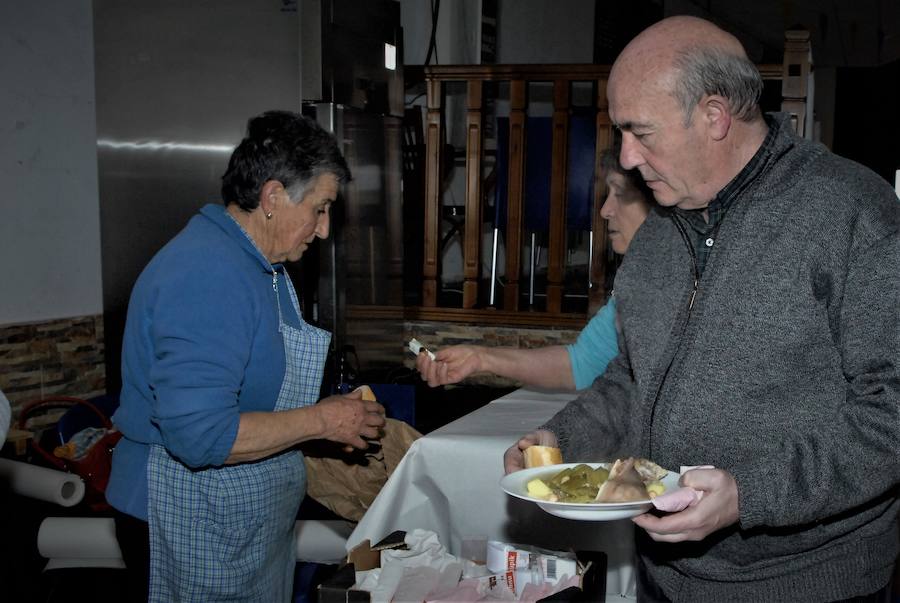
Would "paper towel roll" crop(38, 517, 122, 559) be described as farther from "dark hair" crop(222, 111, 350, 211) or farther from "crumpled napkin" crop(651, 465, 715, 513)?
"crumpled napkin" crop(651, 465, 715, 513)

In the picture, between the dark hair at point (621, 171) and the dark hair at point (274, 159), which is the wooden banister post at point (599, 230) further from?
the dark hair at point (274, 159)

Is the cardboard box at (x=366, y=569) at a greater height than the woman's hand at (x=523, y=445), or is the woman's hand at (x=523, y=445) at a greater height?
the woman's hand at (x=523, y=445)

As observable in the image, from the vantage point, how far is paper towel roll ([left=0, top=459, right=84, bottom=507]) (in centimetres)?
347

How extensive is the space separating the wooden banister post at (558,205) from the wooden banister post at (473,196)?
470mm

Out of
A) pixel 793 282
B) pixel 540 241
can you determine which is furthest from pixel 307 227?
pixel 540 241

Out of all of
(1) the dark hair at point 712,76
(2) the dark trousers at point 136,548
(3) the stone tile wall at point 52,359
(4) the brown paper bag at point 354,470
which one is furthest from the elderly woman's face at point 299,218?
(3) the stone tile wall at point 52,359

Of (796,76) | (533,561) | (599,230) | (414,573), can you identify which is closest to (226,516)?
(414,573)

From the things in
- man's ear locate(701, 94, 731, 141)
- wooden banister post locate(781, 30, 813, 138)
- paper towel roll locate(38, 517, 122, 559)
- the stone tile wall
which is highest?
wooden banister post locate(781, 30, 813, 138)

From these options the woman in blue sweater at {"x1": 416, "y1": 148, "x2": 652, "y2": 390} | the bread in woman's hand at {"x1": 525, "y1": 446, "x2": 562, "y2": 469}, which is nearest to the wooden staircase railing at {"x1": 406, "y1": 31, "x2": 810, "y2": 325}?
the woman in blue sweater at {"x1": 416, "y1": 148, "x2": 652, "y2": 390}

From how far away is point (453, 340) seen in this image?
580 cm

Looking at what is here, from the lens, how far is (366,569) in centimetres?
195

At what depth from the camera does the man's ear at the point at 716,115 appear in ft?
4.86

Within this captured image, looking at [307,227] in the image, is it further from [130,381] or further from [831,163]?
[831,163]

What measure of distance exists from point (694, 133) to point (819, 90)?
17.0 m
